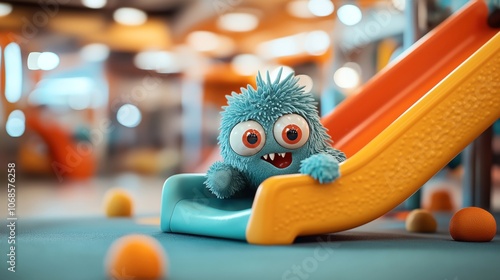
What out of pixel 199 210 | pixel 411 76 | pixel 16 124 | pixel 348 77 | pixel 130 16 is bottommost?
pixel 199 210

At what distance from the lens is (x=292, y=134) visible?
213 cm

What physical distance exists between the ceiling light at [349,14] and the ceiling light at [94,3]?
11.8 feet

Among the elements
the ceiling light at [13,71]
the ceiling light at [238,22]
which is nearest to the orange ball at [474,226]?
the ceiling light at [13,71]

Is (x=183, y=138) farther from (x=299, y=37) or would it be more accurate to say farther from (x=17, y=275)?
(x=17, y=275)

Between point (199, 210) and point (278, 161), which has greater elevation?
point (278, 161)

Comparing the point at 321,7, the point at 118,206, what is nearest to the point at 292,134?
the point at 118,206

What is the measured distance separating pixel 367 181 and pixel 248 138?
44 cm

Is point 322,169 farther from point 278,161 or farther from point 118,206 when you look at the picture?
point 118,206

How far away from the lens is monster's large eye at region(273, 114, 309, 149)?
212 cm

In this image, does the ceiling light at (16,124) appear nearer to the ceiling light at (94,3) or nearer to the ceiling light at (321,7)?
the ceiling light at (94,3)

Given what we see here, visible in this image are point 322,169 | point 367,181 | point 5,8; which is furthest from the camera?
point 5,8

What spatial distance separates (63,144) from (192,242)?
243 inches

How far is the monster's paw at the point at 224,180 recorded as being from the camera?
2.19 m

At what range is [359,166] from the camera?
79.5 inches
